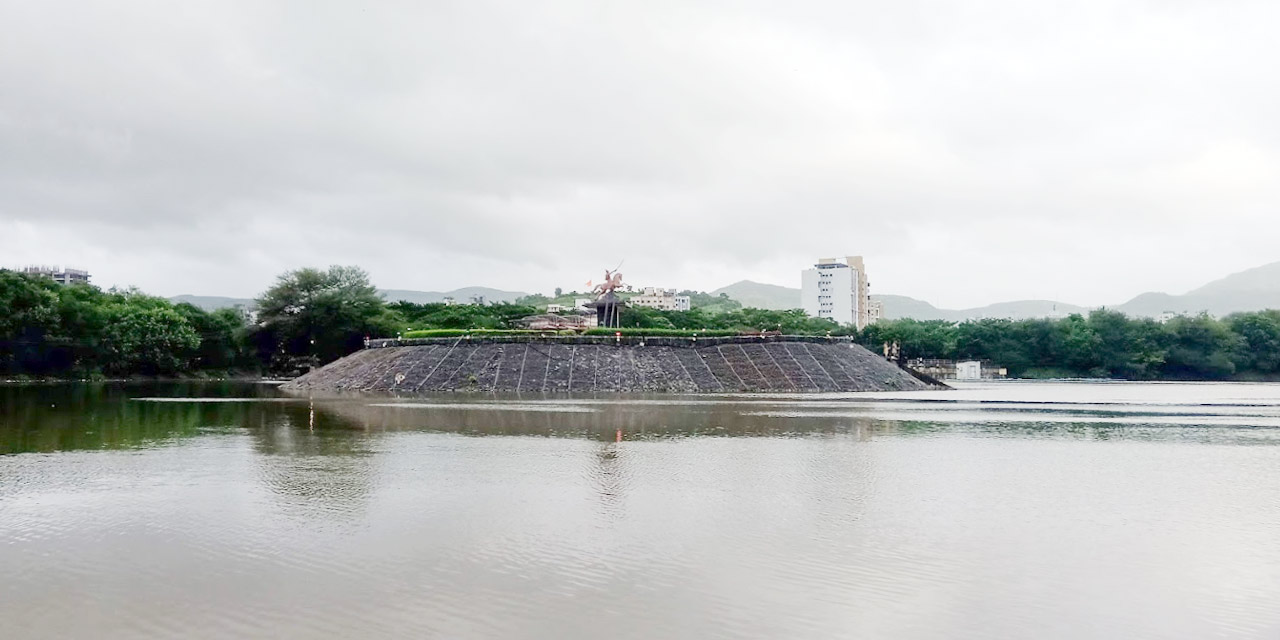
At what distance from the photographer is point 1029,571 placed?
488 inches

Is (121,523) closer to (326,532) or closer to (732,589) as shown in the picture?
(326,532)

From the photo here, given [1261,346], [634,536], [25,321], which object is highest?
[25,321]

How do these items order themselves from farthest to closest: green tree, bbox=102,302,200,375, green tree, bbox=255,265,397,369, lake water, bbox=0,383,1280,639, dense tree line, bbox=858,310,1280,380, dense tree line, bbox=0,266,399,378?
dense tree line, bbox=858,310,1280,380
green tree, bbox=255,265,397,369
green tree, bbox=102,302,200,375
dense tree line, bbox=0,266,399,378
lake water, bbox=0,383,1280,639

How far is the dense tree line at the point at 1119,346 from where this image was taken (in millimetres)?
101312

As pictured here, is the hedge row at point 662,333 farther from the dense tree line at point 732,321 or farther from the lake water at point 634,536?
the lake water at point 634,536

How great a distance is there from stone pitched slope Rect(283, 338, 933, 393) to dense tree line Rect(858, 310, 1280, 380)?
132 ft

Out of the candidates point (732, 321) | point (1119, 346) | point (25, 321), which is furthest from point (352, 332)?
point (1119, 346)

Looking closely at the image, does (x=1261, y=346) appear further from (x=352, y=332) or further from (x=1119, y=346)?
(x=352, y=332)

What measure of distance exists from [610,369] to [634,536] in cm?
5104

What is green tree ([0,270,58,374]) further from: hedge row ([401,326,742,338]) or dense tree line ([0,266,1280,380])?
hedge row ([401,326,742,338])

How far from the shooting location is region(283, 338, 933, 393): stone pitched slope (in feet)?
→ 207

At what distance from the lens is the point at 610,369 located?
214 feet

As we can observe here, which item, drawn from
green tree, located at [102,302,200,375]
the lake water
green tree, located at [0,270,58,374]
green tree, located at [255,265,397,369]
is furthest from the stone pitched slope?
the lake water

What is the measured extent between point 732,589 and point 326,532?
6.44 m
